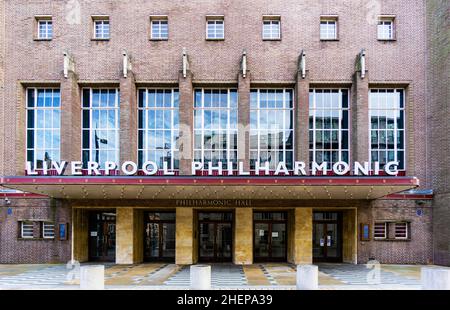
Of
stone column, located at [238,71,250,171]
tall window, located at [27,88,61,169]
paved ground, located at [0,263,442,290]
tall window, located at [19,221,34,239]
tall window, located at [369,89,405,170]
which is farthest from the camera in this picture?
tall window, located at [27,88,61,169]

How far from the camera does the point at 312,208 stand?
76.0ft

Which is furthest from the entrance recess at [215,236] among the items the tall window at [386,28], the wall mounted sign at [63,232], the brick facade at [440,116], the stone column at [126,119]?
the tall window at [386,28]

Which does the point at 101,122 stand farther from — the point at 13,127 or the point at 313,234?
the point at 313,234

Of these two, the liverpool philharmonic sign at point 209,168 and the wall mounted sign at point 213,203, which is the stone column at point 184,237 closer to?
the wall mounted sign at point 213,203

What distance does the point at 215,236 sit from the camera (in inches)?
956

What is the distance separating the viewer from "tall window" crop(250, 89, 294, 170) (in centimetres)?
2378

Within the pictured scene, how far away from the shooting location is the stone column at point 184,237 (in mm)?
23031

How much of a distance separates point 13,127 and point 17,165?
2200mm

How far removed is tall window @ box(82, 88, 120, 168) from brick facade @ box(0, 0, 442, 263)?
2.08ft

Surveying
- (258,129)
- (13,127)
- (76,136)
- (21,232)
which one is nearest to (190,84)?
(258,129)

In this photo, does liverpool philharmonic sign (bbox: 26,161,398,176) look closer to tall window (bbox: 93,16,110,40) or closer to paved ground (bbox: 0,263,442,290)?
→ paved ground (bbox: 0,263,442,290)

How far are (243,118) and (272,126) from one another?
2.08 m

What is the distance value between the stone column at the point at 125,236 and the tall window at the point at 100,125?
3.25m

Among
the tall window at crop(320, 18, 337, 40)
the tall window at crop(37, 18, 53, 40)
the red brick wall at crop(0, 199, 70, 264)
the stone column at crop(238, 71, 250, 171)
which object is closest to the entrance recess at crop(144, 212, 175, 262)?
the red brick wall at crop(0, 199, 70, 264)
